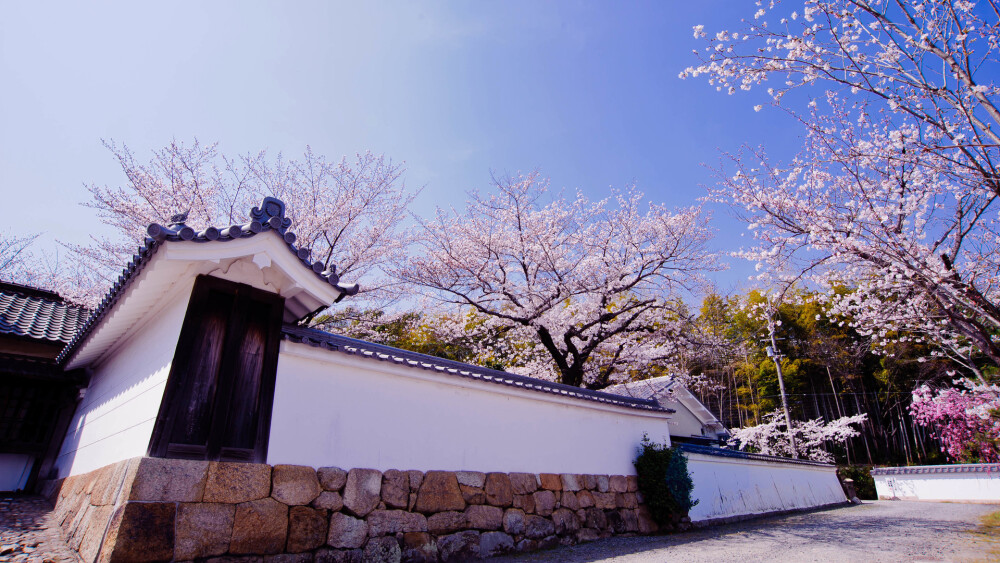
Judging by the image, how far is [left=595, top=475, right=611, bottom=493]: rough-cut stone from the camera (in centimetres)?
634

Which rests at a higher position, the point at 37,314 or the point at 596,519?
the point at 37,314

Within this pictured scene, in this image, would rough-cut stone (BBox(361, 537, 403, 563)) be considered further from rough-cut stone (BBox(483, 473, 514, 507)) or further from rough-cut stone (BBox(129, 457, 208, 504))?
rough-cut stone (BBox(129, 457, 208, 504))

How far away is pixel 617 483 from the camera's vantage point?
6602mm

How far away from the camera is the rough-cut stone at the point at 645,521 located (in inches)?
262

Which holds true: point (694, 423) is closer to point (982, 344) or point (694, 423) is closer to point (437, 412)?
point (982, 344)

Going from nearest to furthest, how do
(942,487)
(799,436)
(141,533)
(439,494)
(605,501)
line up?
1. (141,533)
2. (439,494)
3. (605,501)
4. (942,487)
5. (799,436)

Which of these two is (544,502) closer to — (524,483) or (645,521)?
(524,483)

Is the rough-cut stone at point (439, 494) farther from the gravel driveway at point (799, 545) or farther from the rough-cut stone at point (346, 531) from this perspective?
the gravel driveway at point (799, 545)

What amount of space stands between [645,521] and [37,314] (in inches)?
436

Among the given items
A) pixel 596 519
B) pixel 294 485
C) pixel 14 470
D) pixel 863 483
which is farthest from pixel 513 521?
pixel 863 483

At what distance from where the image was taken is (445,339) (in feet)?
38.7

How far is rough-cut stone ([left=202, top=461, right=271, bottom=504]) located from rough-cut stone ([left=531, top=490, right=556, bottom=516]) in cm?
312

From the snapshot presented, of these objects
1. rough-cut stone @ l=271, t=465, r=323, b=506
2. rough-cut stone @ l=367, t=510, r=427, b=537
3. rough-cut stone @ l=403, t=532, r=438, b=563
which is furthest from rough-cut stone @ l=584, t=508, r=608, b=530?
rough-cut stone @ l=271, t=465, r=323, b=506

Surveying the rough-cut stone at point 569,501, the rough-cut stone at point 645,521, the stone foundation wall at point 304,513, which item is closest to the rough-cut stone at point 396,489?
A: the stone foundation wall at point 304,513
